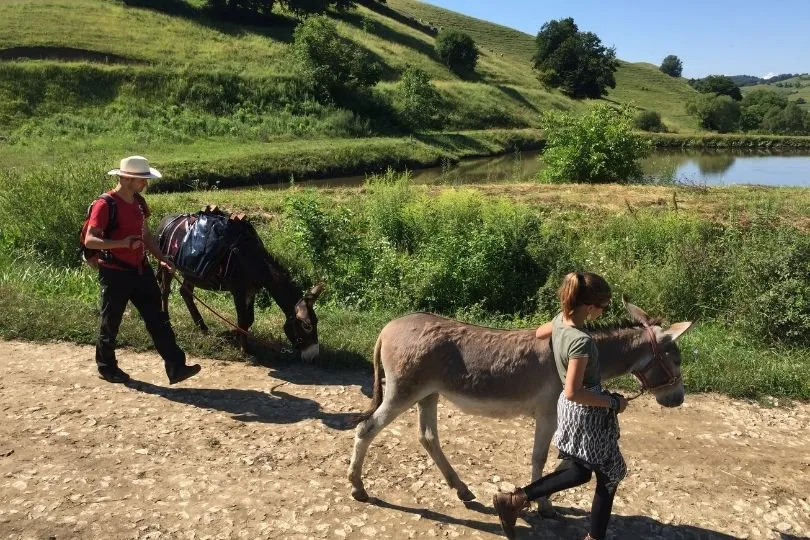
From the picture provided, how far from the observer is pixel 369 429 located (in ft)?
14.2

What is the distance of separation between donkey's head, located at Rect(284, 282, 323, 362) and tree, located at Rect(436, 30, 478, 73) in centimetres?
6197

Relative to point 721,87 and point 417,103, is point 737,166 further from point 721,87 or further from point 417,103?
point 721,87

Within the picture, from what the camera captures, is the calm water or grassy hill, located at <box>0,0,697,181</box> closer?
the calm water

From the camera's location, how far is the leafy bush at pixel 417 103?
4356 centimetres

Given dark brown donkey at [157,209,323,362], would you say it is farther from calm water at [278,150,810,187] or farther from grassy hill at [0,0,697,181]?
grassy hill at [0,0,697,181]

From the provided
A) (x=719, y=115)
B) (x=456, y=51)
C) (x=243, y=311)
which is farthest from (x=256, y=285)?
(x=719, y=115)

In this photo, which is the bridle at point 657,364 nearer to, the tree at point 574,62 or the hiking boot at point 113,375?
the hiking boot at point 113,375

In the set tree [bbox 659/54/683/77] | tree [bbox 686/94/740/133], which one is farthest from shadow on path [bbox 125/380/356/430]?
tree [bbox 659/54/683/77]

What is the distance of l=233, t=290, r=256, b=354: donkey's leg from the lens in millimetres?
7184

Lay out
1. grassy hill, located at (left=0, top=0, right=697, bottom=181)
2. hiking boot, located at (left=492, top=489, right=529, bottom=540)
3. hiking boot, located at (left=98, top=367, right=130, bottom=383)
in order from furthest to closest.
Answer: grassy hill, located at (left=0, top=0, right=697, bottom=181) < hiking boot, located at (left=98, top=367, right=130, bottom=383) < hiking boot, located at (left=492, top=489, right=529, bottom=540)

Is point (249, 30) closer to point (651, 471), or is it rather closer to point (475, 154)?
point (475, 154)

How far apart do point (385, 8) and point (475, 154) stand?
4970cm

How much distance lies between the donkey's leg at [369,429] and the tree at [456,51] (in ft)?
211

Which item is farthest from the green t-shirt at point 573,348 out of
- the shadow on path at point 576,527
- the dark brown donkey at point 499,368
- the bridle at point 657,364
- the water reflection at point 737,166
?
the water reflection at point 737,166
